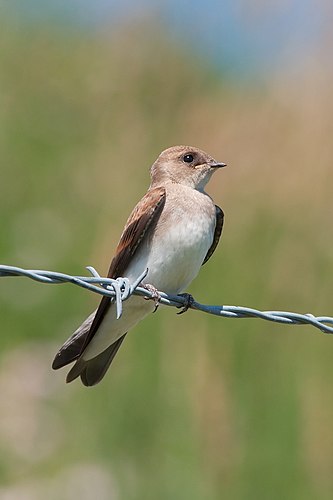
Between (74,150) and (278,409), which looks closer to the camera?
(278,409)

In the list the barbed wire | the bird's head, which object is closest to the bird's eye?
the bird's head

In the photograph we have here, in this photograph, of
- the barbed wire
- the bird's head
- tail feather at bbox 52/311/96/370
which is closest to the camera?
the barbed wire

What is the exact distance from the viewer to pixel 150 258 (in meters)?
3.50

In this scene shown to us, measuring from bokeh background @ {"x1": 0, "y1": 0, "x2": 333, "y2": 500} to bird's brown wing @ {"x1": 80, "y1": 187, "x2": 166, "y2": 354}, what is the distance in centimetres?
121

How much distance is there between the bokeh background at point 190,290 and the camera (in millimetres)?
4551

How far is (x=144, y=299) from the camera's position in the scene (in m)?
3.46

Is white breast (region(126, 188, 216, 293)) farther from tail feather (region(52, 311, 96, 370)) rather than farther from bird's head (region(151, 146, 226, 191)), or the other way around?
bird's head (region(151, 146, 226, 191))

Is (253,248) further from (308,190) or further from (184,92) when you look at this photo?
(184,92)

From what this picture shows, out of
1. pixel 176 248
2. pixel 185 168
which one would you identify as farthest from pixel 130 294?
pixel 185 168

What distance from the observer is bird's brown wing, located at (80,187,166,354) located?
350 cm

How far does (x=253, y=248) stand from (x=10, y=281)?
1380 millimetres

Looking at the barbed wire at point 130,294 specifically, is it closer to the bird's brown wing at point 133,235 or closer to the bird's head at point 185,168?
the bird's brown wing at point 133,235

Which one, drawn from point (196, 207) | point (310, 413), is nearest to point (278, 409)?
point (310, 413)

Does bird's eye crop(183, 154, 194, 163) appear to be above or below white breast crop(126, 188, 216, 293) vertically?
above
